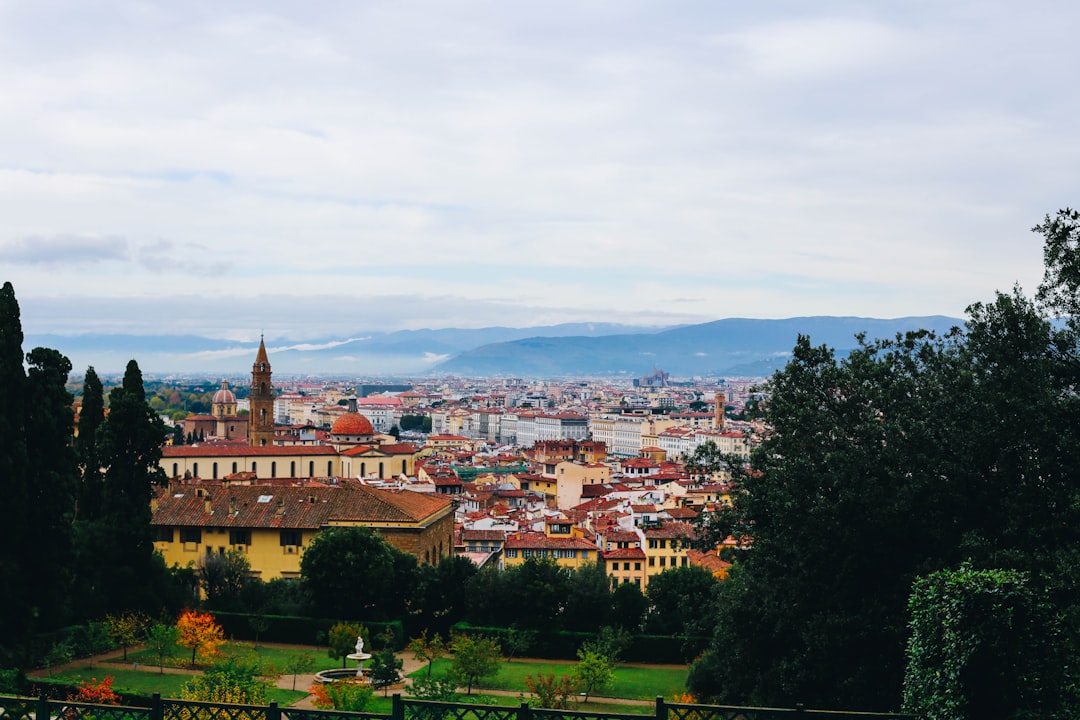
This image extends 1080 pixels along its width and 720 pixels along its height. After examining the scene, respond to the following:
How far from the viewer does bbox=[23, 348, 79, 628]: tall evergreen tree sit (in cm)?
2269

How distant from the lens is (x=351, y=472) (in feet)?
215

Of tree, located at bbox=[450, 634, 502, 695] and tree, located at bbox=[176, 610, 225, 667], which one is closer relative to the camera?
tree, located at bbox=[450, 634, 502, 695]

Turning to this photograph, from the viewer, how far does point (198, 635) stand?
80.5 ft

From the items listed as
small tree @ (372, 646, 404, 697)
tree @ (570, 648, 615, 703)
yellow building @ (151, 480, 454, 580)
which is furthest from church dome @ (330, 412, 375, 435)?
tree @ (570, 648, 615, 703)

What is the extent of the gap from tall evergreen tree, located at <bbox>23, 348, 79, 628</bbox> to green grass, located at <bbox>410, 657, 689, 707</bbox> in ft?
26.6

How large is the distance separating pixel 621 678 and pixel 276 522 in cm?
1357

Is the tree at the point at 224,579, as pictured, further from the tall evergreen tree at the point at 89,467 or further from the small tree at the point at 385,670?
the small tree at the point at 385,670

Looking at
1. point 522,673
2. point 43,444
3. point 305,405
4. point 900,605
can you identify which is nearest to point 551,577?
point 522,673

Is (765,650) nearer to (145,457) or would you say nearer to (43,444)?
(43,444)

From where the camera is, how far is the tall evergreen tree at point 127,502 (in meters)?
27.2

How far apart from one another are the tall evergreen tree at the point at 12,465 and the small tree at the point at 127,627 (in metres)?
3.61

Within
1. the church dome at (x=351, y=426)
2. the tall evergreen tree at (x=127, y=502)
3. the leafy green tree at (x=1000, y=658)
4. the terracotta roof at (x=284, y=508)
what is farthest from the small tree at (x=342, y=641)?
→ the church dome at (x=351, y=426)

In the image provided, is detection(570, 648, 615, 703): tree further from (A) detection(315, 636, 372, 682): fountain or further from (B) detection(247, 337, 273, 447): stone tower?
(B) detection(247, 337, 273, 447): stone tower

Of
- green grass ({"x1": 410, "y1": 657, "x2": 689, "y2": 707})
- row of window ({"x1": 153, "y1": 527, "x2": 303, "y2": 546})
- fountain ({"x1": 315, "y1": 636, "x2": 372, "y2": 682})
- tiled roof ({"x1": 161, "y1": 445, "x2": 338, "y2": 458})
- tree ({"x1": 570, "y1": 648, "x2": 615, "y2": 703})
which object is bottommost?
green grass ({"x1": 410, "y1": 657, "x2": 689, "y2": 707})
